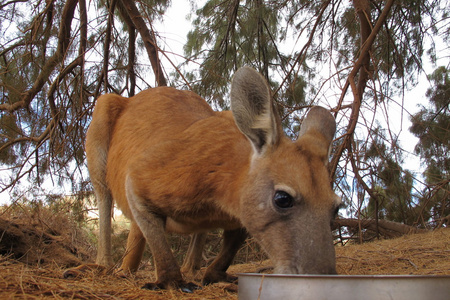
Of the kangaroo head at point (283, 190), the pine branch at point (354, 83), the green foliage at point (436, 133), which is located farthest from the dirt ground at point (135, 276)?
the green foliage at point (436, 133)

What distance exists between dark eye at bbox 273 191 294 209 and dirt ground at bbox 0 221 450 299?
0.78 m

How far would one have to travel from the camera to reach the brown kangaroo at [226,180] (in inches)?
108

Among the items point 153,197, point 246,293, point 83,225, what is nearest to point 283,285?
point 246,293

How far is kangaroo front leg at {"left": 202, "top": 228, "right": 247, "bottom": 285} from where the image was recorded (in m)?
3.91

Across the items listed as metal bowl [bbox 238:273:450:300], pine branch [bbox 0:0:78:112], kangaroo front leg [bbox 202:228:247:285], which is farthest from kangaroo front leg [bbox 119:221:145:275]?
metal bowl [bbox 238:273:450:300]

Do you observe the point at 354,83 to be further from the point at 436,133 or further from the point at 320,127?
the point at 436,133

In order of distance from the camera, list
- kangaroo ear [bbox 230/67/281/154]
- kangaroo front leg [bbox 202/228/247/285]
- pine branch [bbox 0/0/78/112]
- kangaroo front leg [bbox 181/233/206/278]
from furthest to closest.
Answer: pine branch [bbox 0/0/78/112], kangaroo front leg [bbox 181/233/206/278], kangaroo front leg [bbox 202/228/247/285], kangaroo ear [bbox 230/67/281/154]

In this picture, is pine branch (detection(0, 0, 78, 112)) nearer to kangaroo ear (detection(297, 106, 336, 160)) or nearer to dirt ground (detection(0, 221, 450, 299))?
dirt ground (detection(0, 221, 450, 299))

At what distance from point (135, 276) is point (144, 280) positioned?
13 cm

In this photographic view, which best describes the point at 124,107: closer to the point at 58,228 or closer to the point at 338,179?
the point at 58,228

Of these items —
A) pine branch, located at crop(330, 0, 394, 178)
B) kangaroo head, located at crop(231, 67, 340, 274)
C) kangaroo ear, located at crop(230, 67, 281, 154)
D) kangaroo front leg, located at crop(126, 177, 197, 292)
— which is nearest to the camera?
kangaroo head, located at crop(231, 67, 340, 274)

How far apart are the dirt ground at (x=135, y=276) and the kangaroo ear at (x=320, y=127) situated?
1.36 meters

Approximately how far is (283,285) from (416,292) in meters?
0.55

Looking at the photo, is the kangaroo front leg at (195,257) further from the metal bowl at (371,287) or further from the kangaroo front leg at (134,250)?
the metal bowl at (371,287)
